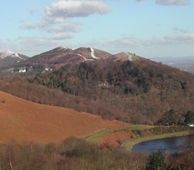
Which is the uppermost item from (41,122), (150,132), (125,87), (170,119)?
(125,87)

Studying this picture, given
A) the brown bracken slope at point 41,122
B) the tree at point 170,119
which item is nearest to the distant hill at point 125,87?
the tree at point 170,119

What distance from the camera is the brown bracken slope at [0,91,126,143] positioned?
199ft

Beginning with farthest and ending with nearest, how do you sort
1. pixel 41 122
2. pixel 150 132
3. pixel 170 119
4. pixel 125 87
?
pixel 125 87
pixel 170 119
pixel 150 132
pixel 41 122

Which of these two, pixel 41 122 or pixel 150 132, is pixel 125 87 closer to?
pixel 150 132

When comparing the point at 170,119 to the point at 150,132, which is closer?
the point at 150,132

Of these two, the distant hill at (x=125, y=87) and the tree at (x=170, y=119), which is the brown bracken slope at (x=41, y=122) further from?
the tree at (x=170, y=119)

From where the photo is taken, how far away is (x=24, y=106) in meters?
72.9

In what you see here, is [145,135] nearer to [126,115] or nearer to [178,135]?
[178,135]

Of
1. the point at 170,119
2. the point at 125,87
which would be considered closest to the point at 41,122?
the point at 170,119

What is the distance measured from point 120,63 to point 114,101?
3329 centimetres

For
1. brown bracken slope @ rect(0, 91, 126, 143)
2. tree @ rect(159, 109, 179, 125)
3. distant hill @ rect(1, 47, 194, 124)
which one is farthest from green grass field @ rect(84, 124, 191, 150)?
distant hill @ rect(1, 47, 194, 124)

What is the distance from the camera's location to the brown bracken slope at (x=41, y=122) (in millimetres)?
60781

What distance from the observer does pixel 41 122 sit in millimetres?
67688

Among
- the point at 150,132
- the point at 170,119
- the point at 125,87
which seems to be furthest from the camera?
the point at 125,87
